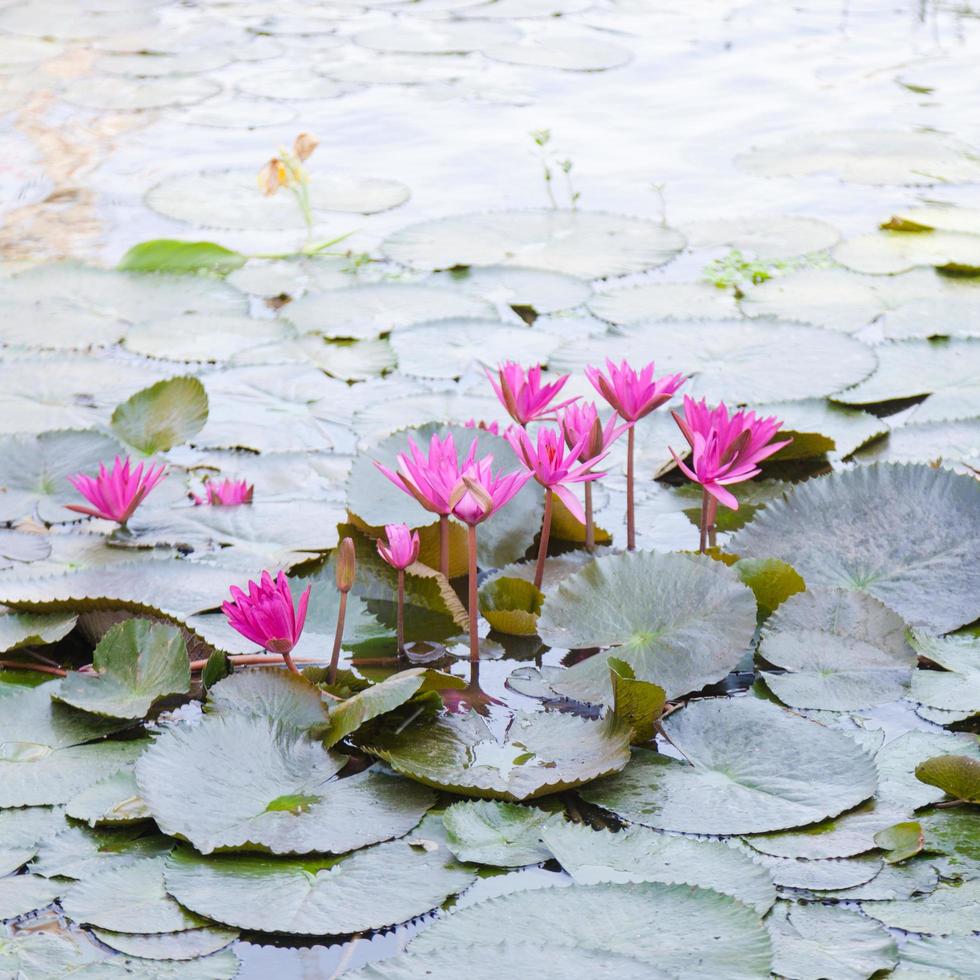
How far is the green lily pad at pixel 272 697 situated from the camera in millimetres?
1518

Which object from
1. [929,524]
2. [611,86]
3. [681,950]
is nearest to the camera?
[681,950]

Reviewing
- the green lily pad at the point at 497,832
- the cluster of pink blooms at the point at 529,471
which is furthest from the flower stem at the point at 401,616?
the green lily pad at the point at 497,832

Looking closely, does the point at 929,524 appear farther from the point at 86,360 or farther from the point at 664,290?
the point at 86,360

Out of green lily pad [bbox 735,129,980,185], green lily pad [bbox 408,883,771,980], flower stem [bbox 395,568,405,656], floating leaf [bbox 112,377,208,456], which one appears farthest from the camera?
green lily pad [bbox 735,129,980,185]

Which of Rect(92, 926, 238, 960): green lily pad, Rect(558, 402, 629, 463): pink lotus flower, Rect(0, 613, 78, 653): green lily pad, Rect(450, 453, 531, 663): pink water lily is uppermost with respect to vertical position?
Rect(558, 402, 629, 463): pink lotus flower

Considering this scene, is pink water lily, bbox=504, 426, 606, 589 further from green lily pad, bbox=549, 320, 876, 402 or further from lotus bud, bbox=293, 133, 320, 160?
lotus bud, bbox=293, 133, 320, 160

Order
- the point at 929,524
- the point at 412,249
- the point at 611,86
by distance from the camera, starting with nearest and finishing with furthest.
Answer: the point at 929,524, the point at 412,249, the point at 611,86

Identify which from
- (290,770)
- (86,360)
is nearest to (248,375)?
(86,360)

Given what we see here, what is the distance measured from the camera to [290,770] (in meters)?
1.46

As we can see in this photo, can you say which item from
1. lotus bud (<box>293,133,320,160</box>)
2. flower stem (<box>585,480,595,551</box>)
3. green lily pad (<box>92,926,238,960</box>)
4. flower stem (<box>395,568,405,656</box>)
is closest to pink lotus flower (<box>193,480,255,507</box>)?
flower stem (<box>395,568,405,656</box>)

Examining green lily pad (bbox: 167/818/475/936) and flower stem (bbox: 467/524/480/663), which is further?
flower stem (bbox: 467/524/480/663)

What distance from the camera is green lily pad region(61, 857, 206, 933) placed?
4.14 feet

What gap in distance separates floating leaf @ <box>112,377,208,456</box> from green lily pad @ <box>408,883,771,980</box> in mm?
1259

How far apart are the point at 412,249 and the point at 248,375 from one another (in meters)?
0.79
